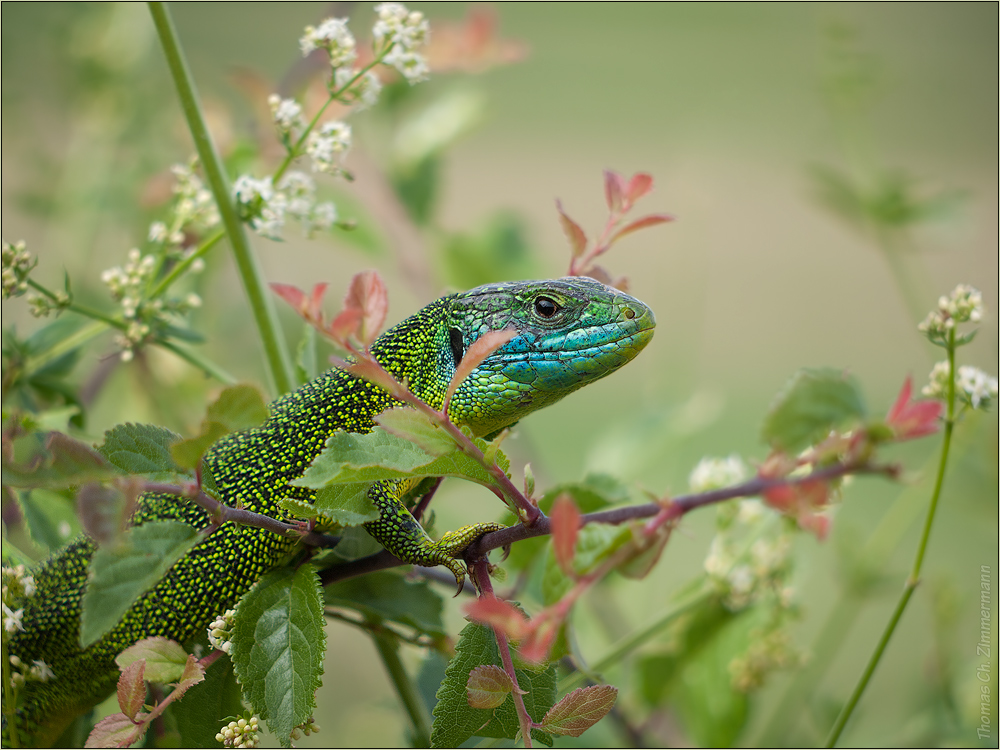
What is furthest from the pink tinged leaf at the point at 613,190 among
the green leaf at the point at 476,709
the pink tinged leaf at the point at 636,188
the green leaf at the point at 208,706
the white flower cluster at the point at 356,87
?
the green leaf at the point at 208,706

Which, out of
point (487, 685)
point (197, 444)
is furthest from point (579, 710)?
point (197, 444)

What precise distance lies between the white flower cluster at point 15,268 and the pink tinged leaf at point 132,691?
35 cm

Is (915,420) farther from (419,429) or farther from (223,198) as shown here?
(223,198)

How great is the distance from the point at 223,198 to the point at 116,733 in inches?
16.4

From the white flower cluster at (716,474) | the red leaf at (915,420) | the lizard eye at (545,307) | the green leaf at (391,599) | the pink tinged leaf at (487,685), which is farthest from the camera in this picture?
the white flower cluster at (716,474)

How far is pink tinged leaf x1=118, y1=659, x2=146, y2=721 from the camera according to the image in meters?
0.45

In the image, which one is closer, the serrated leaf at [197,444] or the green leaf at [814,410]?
the serrated leaf at [197,444]

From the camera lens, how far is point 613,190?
59 cm

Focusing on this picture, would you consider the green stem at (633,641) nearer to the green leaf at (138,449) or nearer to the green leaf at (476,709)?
the green leaf at (476,709)

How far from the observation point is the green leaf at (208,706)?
0.52m

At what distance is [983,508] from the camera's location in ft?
3.92

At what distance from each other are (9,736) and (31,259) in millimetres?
Answer: 384

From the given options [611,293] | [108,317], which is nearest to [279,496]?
[108,317]

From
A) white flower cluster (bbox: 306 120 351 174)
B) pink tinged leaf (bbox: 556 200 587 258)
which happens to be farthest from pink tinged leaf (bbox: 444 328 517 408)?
white flower cluster (bbox: 306 120 351 174)
